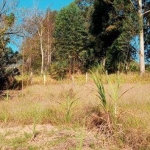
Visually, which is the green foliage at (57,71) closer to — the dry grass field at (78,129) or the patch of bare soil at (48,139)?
the dry grass field at (78,129)

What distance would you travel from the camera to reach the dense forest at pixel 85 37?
2496cm

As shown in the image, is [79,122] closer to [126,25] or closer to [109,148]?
[109,148]

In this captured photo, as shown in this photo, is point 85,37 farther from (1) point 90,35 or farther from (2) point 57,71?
(2) point 57,71

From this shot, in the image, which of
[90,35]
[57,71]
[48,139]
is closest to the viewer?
Result: [48,139]

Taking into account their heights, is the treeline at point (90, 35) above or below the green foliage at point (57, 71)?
above

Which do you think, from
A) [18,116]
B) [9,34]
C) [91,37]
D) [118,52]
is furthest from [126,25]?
[18,116]

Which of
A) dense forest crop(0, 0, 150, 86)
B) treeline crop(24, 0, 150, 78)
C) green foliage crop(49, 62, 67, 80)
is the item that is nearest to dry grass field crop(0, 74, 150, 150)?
dense forest crop(0, 0, 150, 86)

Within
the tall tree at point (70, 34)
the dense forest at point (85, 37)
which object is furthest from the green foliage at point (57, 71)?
the tall tree at point (70, 34)

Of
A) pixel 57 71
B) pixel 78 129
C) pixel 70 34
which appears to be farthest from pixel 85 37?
pixel 78 129

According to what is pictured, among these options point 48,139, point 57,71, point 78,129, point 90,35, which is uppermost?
point 90,35

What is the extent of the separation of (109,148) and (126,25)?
70.5ft

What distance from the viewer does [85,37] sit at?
38500 millimetres

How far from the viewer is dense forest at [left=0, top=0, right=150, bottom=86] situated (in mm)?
24963

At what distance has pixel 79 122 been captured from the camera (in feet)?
20.9
